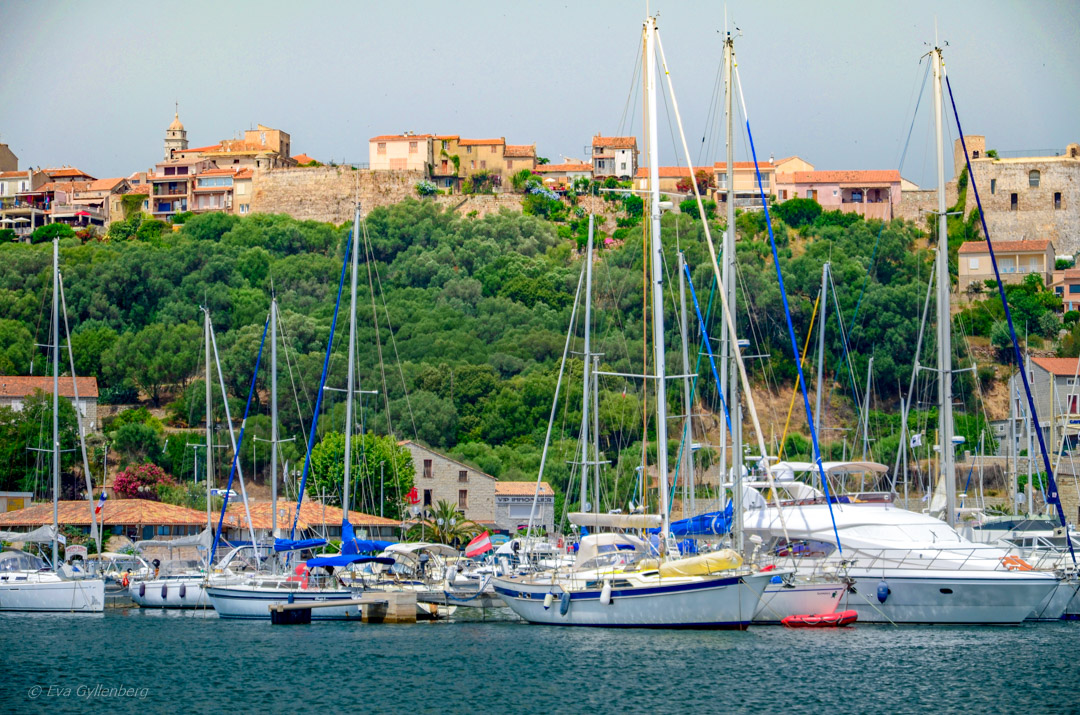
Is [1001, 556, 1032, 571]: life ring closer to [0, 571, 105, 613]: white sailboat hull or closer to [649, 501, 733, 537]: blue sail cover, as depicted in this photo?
[649, 501, 733, 537]: blue sail cover

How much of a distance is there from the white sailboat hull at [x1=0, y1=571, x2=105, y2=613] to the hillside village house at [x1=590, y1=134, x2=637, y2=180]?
7283 cm

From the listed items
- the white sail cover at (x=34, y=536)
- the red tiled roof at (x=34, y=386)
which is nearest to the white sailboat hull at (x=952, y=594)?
the white sail cover at (x=34, y=536)

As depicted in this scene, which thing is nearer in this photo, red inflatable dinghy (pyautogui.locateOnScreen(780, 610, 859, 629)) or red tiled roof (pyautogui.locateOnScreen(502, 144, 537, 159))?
red inflatable dinghy (pyautogui.locateOnScreen(780, 610, 859, 629))

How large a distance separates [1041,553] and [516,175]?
76957 mm

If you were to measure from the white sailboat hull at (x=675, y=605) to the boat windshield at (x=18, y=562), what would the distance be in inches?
601

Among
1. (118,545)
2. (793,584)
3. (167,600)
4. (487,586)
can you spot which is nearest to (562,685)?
(793,584)

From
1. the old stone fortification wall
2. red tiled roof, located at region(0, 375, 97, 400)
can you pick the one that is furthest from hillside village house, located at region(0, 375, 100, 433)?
the old stone fortification wall

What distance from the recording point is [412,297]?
8550 centimetres

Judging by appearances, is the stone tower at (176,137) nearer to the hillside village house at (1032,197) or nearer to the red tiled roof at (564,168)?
the red tiled roof at (564,168)

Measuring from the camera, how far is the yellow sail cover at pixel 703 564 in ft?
79.7

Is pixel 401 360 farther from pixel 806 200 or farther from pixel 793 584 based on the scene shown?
pixel 793 584

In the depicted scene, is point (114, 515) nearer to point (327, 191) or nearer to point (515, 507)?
point (515, 507)

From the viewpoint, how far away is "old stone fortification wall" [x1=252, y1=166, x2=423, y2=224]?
99.6 m

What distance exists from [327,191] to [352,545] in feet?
237
